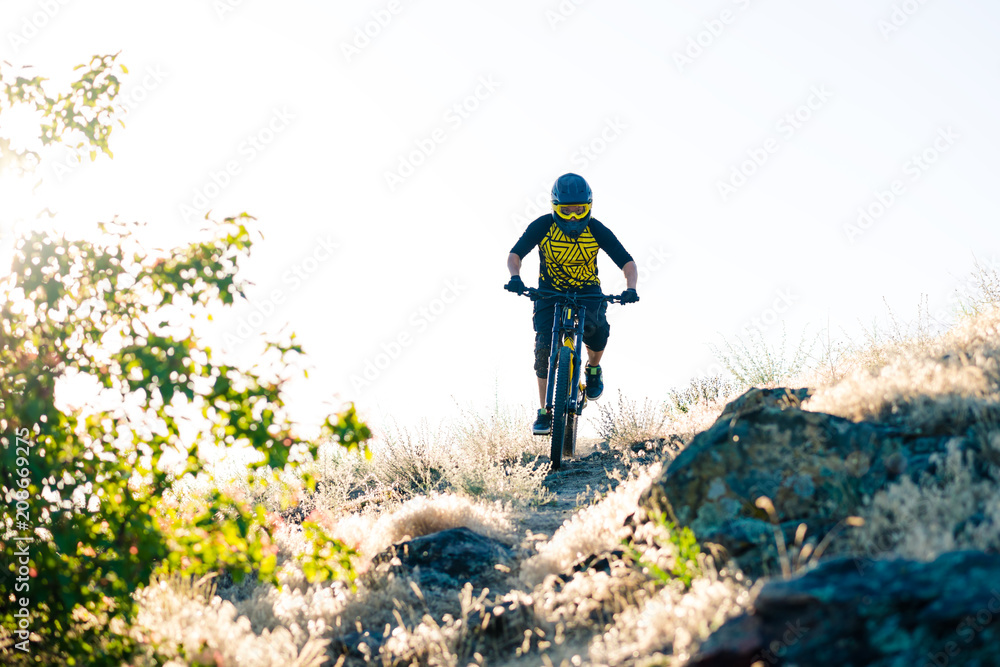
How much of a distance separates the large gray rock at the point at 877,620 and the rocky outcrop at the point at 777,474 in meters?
0.83

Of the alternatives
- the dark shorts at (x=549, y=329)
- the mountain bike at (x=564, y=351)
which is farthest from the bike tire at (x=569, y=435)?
the mountain bike at (x=564, y=351)

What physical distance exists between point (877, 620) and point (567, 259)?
5440mm

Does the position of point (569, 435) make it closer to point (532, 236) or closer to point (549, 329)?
point (549, 329)

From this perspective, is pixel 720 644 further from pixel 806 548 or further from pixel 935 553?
pixel 935 553

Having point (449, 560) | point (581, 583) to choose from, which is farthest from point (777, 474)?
point (449, 560)

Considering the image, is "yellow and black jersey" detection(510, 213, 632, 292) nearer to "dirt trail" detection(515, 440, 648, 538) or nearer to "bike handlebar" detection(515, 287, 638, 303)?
"bike handlebar" detection(515, 287, 638, 303)

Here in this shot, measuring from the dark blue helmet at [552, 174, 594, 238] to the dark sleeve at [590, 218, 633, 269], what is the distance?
235 millimetres

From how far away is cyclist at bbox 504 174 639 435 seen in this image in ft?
23.6

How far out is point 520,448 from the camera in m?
9.33

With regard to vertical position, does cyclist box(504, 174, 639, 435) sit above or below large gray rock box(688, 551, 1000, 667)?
above

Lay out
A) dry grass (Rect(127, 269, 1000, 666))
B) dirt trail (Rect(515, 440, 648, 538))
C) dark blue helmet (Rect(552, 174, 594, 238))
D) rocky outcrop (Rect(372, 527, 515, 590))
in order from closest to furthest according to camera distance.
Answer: dry grass (Rect(127, 269, 1000, 666)) < rocky outcrop (Rect(372, 527, 515, 590)) < dirt trail (Rect(515, 440, 648, 538)) < dark blue helmet (Rect(552, 174, 594, 238))

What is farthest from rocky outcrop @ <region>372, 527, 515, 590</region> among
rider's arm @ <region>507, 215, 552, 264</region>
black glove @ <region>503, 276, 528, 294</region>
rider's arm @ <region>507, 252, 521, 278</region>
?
rider's arm @ <region>507, 215, 552, 264</region>

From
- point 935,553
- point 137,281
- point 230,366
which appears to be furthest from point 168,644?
point 935,553

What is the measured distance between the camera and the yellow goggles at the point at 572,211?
23.5 ft
